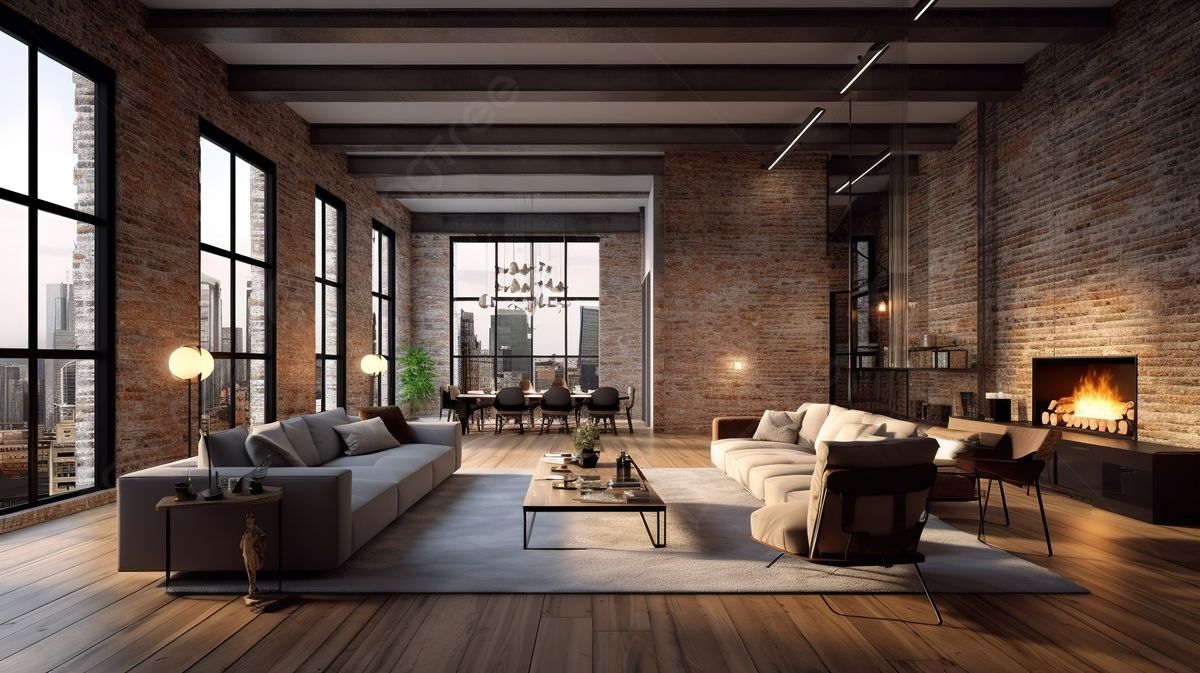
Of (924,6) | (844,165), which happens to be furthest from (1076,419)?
(844,165)

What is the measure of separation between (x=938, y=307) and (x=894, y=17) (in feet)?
16.4

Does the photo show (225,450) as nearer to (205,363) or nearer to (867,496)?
(205,363)

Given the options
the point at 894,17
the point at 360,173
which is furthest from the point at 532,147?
the point at 894,17

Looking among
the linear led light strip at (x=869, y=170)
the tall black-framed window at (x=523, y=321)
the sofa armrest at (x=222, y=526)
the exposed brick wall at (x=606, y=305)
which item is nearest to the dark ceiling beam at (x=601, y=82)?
the linear led light strip at (x=869, y=170)

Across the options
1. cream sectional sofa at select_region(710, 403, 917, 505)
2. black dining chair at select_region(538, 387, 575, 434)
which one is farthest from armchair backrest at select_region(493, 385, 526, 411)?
cream sectional sofa at select_region(710, 403, 917, 505)

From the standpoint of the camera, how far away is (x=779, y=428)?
752 centimetres

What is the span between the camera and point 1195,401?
19.4ft

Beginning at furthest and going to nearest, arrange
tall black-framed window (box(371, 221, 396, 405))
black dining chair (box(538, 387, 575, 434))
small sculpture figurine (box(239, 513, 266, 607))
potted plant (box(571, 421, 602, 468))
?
tall black-framed window (box(371, 221, 396, 405)), black dining chair (box(538, 387, 575, 434)), potted plant (box(571, 421, 602, 468)), small sculpture figurine (box(239, 513, 266, 607))

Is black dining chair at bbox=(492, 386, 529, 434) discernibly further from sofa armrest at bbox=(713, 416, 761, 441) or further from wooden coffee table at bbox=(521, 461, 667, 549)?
wooden coffee table at bbox=(521, 461, 667, 549)

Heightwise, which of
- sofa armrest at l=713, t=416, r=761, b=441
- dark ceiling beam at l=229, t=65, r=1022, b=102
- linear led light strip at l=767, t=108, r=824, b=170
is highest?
dark ceiling beam at l=229, t=65, r=1022, b=102

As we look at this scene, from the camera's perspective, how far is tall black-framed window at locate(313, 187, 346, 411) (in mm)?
11203

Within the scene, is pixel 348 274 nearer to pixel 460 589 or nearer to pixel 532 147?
pixel 532 147

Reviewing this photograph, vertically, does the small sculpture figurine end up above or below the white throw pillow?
below

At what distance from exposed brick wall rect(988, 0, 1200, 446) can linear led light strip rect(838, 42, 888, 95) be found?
210 centimetres
